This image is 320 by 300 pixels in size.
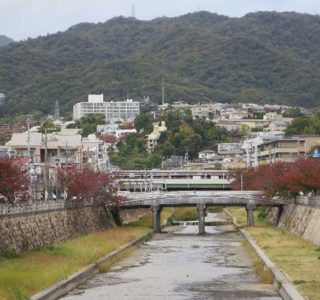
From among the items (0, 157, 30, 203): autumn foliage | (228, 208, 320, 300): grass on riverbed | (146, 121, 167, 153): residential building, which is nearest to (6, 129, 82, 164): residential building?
(146, 121, 167, 153): residential building

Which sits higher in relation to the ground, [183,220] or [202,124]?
[202,124]

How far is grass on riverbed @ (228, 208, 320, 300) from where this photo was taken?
27.5 m

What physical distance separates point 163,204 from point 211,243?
751 inches

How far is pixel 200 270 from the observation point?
4006 centimetres

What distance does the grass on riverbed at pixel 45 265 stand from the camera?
1043 inches

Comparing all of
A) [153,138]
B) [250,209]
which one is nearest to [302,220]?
[250,209]

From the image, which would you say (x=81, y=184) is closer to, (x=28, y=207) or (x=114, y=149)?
(x=28, y=207)

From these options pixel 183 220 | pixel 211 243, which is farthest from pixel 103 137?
pixel 211 243

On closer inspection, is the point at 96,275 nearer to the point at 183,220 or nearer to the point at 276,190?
the point at 276,190

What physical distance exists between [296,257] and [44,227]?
15642mm

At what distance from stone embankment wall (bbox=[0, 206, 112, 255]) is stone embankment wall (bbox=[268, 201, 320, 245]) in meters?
15.0

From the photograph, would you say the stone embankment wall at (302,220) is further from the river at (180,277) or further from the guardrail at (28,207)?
the guardrail at (28,207)

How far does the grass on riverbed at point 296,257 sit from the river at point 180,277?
3.77 feet

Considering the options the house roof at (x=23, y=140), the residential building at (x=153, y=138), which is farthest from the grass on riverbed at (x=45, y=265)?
the residential building at (x=153, y=138)
